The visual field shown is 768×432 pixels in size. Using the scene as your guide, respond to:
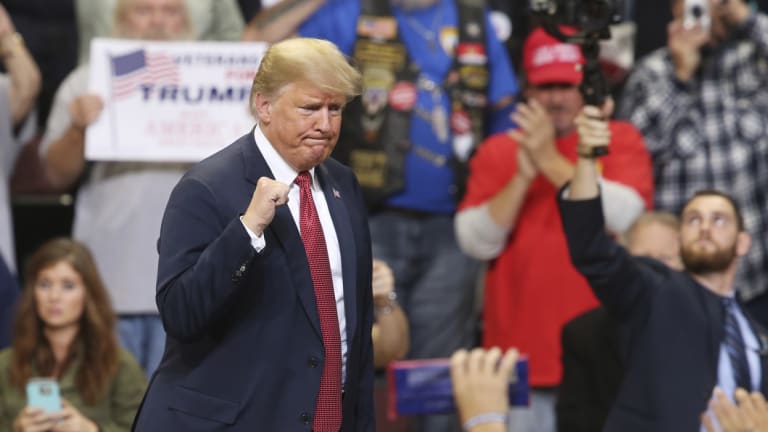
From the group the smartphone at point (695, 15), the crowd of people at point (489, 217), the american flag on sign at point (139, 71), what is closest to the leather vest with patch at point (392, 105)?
the crowd of people at point (489, 217)

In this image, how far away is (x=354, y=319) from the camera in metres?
3.01

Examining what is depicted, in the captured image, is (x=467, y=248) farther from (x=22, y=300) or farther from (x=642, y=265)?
(x=22, y=300)

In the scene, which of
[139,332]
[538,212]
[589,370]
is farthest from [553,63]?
[139,332]

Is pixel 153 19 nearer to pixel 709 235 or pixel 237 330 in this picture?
pixel 709 235

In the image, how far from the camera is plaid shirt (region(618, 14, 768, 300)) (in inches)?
236

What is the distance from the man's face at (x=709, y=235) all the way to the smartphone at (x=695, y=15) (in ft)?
4.47

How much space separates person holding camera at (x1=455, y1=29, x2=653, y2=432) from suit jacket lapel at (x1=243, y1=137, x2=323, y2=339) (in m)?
2.55

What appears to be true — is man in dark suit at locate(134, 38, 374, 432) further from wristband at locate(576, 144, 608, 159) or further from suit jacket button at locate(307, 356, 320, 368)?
wristband at locate(576, 144, 608, 159)

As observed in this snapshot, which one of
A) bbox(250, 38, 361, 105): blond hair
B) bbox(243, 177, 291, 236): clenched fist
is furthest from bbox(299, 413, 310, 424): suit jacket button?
bbox(250, 38, 361, 105): blond hair

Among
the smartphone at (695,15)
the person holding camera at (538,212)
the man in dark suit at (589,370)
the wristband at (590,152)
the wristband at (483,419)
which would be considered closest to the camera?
the wristband at (483,419)

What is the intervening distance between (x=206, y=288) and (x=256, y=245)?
0.43 ft

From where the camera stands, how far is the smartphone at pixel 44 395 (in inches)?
184

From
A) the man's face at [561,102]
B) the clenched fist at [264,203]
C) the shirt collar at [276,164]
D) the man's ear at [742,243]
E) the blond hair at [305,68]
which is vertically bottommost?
the man's ear at [742,243]

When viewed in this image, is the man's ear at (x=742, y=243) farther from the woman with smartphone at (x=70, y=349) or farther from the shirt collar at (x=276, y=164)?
the shirt collar at (x=276, y=164)
